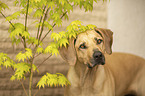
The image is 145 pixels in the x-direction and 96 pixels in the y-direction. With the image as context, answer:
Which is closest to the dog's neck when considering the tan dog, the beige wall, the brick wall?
the tan dog

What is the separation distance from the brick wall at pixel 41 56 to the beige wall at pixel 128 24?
7.2 inches

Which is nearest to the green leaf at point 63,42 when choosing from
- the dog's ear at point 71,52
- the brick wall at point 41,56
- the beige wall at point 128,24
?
the dog's ear at point 71,52

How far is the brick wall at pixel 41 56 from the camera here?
2480 millimetres

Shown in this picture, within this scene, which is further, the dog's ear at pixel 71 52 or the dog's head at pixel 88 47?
the dog's ear at pixel 71 52

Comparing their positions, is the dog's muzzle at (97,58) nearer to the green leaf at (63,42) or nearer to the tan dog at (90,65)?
the tan dog at (90,65)

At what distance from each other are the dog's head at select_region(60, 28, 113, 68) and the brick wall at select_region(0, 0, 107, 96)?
0.86 m

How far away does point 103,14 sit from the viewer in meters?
2.82

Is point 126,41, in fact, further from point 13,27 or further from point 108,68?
point 13,27

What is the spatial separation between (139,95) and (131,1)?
1.58 metres

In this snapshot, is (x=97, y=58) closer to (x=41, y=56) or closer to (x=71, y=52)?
(x=71, y=52)

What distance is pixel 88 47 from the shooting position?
1.66 meters

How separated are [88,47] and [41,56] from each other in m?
1.14

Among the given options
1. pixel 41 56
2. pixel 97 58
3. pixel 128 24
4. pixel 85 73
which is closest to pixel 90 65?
pixel 97 58

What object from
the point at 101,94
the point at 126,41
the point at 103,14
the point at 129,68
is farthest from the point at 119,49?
the point at 101,94
